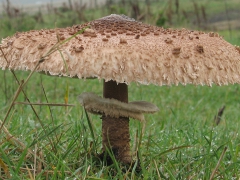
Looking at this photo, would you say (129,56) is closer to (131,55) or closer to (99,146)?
(131,55)

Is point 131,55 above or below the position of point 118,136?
above

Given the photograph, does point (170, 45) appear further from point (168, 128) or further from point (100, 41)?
point (168, 128)

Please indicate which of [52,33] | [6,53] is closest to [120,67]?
[52,33]

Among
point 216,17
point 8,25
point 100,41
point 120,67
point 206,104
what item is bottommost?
point 206,104

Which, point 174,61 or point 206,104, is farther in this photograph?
point 206,104

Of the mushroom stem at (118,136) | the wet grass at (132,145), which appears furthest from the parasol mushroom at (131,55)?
the mushroom stem at (118,136)

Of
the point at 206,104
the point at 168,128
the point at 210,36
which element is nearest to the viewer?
the point at 210,36

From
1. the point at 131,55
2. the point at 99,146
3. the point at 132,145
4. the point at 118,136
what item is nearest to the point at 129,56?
the point at 131,55
